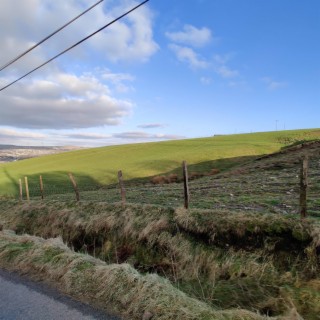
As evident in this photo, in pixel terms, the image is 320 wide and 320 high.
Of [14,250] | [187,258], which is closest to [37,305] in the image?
[14,250]

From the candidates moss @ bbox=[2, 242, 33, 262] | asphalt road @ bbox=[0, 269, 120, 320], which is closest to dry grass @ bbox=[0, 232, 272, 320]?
moss @ bbox=[2, 242, 33, 262]

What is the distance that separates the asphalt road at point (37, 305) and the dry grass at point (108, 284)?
26cm

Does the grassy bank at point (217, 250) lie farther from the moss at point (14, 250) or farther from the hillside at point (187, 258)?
the moss at point (14, 250)

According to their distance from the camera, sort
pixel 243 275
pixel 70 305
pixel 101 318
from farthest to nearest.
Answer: pixel 243 275 < pixel 70 305 < pixel 101 318

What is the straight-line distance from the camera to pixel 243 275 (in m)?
7.31

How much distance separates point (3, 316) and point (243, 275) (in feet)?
15.6

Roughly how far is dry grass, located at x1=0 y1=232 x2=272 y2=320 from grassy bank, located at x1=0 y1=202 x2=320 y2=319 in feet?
0.99

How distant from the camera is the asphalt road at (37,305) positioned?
221 inches

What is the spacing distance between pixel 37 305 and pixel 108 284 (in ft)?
4.29

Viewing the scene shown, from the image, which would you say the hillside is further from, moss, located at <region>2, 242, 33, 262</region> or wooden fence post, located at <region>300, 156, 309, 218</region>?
wooden fence post, located at <region>300, 156, 309, 218</region>

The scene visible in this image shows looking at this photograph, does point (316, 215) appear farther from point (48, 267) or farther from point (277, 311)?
point (48, 267)

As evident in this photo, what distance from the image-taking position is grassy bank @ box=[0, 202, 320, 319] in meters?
6.25

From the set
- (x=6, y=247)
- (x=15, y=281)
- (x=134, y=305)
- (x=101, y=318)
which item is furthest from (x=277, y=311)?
(x=6, y=247)

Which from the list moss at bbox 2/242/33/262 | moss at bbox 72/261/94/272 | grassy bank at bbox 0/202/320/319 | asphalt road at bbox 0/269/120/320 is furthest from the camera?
moss at bbox 2/242/33/262
